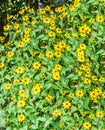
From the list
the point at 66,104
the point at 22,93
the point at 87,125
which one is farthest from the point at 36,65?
the point at 87,125

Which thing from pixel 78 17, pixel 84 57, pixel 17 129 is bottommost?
pixel 17 129

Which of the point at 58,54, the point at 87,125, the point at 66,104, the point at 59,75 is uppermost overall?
the point at 58,54

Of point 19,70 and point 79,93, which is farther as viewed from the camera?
point 19,70

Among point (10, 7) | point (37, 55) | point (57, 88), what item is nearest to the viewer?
point (57, 88)

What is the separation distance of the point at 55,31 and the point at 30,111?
2.56 ft

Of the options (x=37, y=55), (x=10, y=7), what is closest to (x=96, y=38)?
(x=37, y=55)

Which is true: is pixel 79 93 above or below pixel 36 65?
below

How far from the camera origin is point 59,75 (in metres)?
3.33

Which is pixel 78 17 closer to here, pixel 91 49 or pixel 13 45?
pixel 91 49

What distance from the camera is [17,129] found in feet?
11.4

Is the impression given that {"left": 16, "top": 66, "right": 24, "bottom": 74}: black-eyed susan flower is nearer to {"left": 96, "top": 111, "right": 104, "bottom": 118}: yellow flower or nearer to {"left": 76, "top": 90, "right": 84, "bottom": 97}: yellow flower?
{"left": 76, "top": 90, "right": 84, "bottom": 97}: yellow flower

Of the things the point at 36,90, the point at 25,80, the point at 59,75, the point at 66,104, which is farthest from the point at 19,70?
the point at 66,104

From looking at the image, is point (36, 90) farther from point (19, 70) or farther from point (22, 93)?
point (19, 70)

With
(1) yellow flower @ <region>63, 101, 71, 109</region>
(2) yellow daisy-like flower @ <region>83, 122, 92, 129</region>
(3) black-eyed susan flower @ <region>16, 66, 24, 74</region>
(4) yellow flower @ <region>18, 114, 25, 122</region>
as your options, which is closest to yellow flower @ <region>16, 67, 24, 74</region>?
(3) black-eyed susan flower @ <region>16, 66, 24, 74</region>
